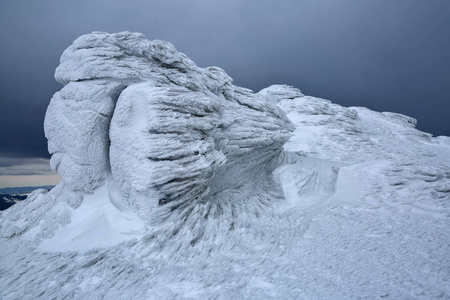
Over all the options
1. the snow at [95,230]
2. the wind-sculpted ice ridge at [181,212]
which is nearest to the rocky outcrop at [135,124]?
the wind-sculpted ice ridge at [181,212]

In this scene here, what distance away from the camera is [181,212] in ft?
26.3

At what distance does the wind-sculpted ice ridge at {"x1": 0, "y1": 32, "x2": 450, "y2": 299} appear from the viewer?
5914 mm

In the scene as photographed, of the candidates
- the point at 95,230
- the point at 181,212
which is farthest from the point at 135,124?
the point at 95,230

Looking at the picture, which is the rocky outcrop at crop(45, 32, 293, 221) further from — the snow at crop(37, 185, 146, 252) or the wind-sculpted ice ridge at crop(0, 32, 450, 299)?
the snow at crop(37, 185, 146, 252)

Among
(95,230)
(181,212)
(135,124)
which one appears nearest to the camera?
(95,230)

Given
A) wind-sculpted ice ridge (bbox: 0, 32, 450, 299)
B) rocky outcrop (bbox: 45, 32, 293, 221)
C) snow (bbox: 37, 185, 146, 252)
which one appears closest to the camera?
wind-sculpted ice ridge (bbox: 0, 32, 450, 299)

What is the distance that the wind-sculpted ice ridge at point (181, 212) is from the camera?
591cm

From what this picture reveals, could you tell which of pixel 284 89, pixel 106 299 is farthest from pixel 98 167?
pixel 284 89

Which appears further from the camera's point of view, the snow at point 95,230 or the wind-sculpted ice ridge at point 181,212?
the snow at point 95,230

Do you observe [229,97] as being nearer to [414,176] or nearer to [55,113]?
[55,113]

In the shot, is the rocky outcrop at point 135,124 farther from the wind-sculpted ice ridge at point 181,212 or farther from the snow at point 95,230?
the snow at point 95,230

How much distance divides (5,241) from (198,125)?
8.29 m

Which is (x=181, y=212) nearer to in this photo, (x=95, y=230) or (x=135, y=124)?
(x=95, y=230)

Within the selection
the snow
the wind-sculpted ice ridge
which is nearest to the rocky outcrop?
the wind-sculpted ice ridge
